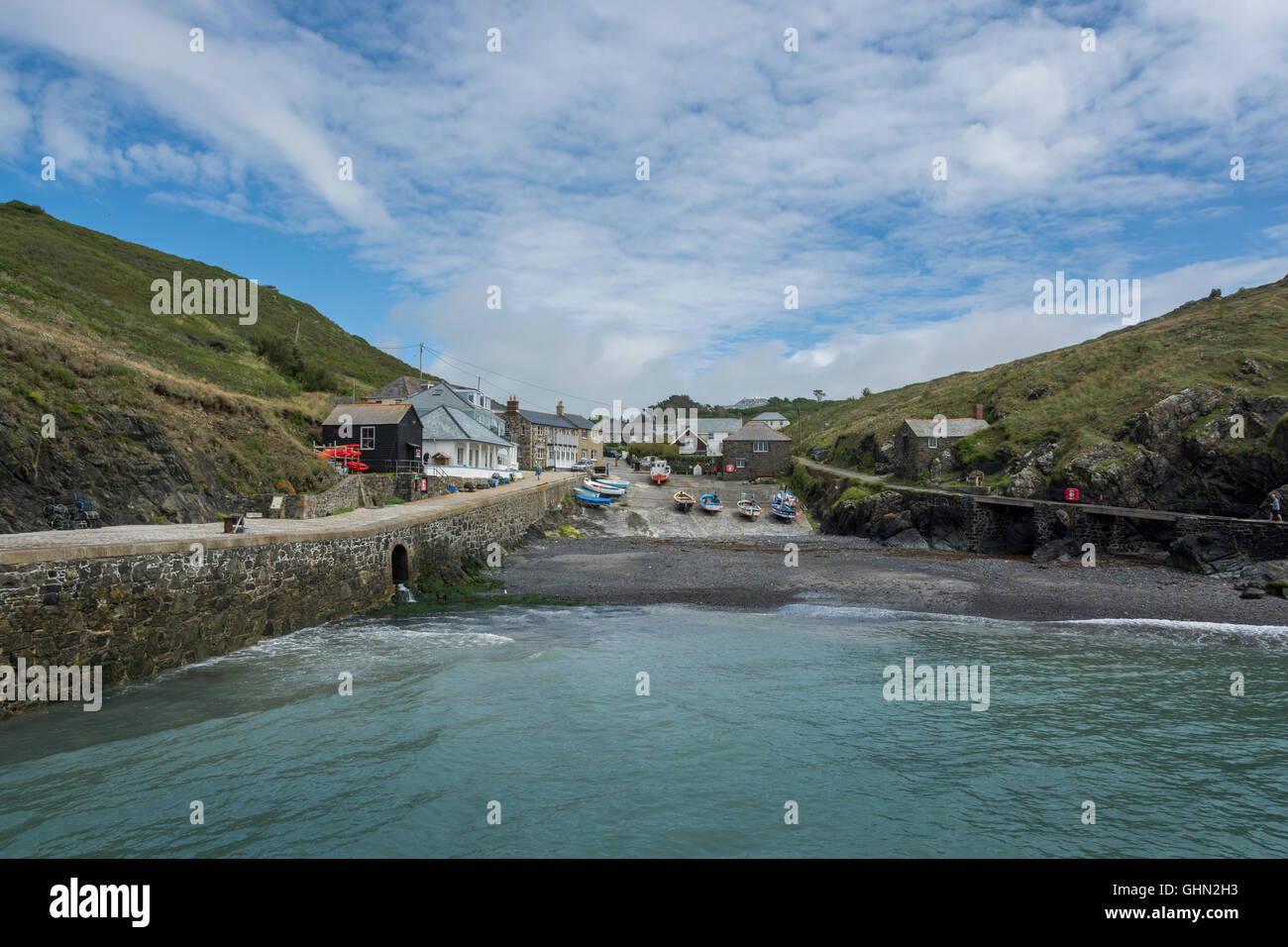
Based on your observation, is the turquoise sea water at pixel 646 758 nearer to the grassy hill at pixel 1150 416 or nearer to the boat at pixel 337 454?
the boat at pixel 337 454

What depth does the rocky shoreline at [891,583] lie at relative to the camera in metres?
22.2

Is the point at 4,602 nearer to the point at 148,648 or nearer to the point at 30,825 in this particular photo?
the point at 148,648

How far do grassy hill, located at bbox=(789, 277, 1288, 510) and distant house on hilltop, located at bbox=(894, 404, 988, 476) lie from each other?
1.78 m

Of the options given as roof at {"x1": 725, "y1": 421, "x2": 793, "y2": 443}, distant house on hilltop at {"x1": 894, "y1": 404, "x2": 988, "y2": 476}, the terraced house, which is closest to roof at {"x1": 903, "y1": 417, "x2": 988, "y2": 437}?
distant house on hilltop at {"x1": 894, "y1": 404, "x2": 988, "y2": 476}

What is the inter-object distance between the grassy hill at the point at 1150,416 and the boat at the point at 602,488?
2546 cm

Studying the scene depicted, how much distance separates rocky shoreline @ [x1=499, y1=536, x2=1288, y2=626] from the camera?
72.7ft

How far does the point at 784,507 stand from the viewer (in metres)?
49.3

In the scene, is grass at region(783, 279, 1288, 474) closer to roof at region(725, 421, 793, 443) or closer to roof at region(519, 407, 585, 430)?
roof at region(725, 421, 793, 443)

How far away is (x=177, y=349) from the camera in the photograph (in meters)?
50.7

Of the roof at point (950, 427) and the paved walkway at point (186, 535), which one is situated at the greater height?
the roof at point (950, 427)

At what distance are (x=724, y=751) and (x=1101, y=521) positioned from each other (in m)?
32.6

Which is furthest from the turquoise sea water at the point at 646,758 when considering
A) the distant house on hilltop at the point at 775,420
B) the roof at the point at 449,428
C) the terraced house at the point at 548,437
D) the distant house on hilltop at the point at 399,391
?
the distant house on hilltop at the point at 775,420

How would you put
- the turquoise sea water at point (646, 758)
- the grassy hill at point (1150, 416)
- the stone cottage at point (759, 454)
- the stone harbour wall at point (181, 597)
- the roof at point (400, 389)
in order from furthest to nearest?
the stone cottage at point (759, 454), the roof at point (400, 389), the grassy hill at point (1150, 416), the stone harbour wall at point (181, 597), the turquoise sea water at point (646, 758)

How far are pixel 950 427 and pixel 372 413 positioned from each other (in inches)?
1808
